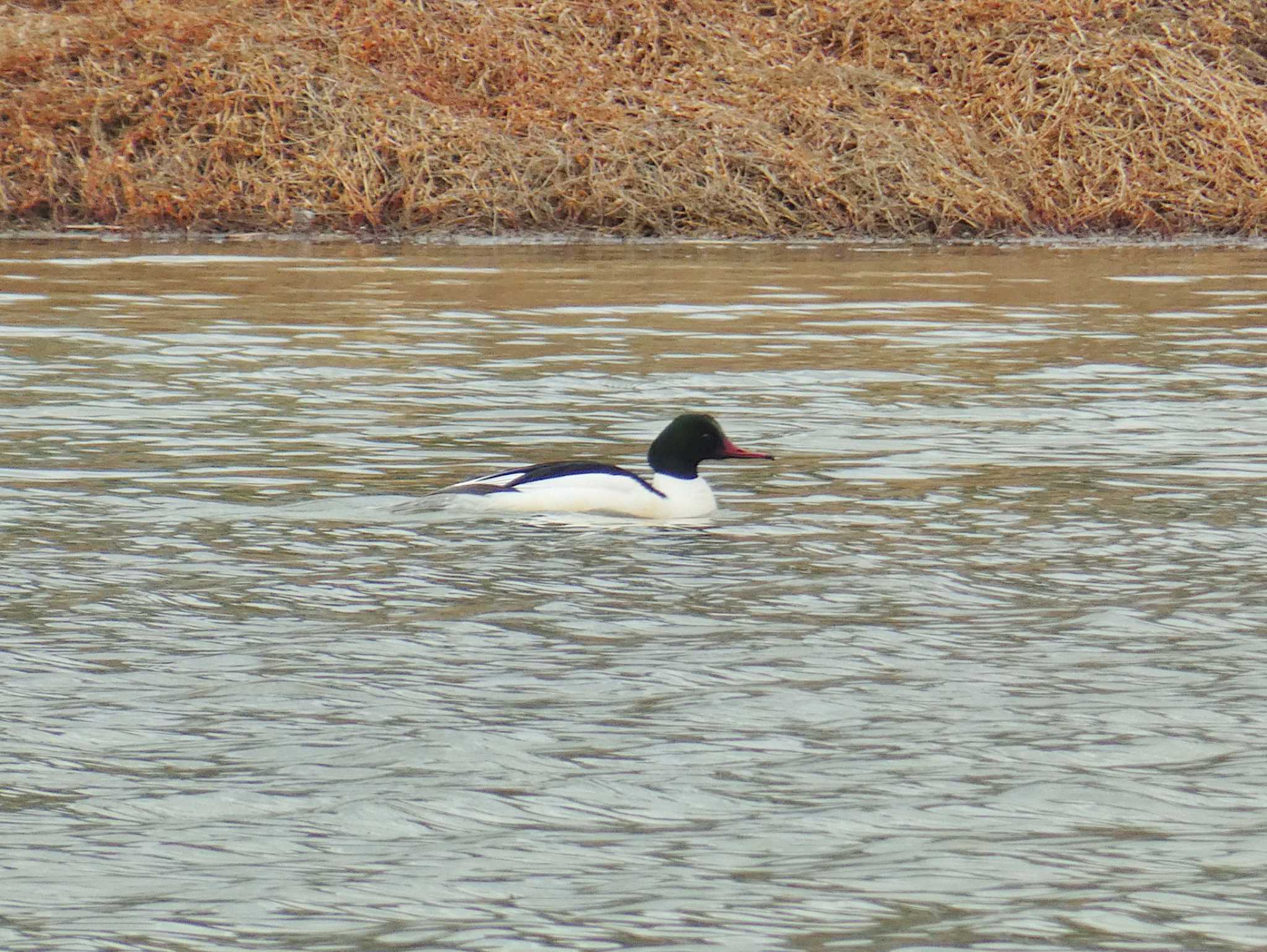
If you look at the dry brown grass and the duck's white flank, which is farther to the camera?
the dry brown grass

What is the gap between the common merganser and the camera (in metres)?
10.4

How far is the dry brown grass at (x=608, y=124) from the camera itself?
2692cm

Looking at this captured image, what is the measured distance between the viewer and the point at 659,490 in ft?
35.1

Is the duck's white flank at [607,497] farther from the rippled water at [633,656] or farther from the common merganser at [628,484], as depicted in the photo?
the rippled water at [633,656]

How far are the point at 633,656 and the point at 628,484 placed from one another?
9.49 ft

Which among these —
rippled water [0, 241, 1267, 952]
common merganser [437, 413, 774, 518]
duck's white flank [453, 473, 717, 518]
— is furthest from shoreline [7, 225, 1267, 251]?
duck's white flank [453, 473, 717, 518]

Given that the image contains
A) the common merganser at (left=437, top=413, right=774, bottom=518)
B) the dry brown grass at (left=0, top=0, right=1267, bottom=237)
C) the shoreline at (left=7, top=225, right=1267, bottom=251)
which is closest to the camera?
the common merganser at (left=437, top=413, right=774, bottom=518)

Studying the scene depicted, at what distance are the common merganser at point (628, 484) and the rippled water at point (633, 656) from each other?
121 mm

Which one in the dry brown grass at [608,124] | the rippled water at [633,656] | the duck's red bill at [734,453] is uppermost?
the dry brown grass at [608,124]

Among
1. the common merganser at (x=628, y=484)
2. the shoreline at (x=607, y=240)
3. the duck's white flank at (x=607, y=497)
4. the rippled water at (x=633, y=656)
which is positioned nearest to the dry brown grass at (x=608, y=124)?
the shoreline at (x=607, y=240)

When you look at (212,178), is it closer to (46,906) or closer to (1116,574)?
(1116,574)

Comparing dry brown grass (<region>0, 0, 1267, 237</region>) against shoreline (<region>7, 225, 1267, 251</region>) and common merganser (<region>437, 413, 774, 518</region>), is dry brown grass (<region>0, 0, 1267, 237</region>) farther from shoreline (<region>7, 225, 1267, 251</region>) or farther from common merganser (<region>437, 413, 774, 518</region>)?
common merganser (<region>437, 413, 774, 518</region>)

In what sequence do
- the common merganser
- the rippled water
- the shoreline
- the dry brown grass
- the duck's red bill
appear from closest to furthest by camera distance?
the rippled water < the common merganser < the duck's red bill < the shoreline < the dry brown grass

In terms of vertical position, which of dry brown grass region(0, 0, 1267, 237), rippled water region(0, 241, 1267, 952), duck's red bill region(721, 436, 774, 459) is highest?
dry brown grass region(0, 0, 1267, 237)
